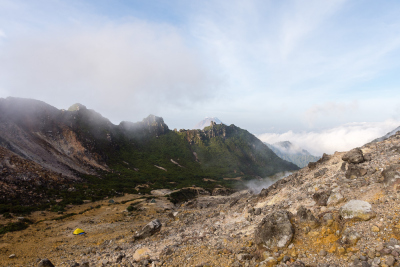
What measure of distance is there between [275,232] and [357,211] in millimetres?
3502

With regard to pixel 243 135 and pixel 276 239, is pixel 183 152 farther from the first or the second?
A: pixel 276 239

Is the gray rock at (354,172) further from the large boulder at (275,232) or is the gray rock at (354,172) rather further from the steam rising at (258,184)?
the steam rising at (258,184)

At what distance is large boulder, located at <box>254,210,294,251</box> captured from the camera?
28.6 feet

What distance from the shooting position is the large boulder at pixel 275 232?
28.6ft

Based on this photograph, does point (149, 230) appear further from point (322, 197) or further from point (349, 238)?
point (349, 238)

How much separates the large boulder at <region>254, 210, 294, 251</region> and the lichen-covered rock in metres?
2.32

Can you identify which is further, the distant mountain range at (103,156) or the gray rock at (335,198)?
the distant mountain range at (103,156)

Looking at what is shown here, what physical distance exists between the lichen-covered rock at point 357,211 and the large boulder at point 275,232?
2.32 metres

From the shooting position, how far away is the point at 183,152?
148 m

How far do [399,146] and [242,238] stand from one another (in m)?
11.0

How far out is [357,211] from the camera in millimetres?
8227

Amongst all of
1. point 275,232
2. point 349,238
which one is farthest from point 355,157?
point 275,232

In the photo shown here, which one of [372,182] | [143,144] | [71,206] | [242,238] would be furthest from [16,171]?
[143,144]

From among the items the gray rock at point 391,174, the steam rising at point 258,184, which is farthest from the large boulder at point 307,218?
the steam rising at point 258,184
